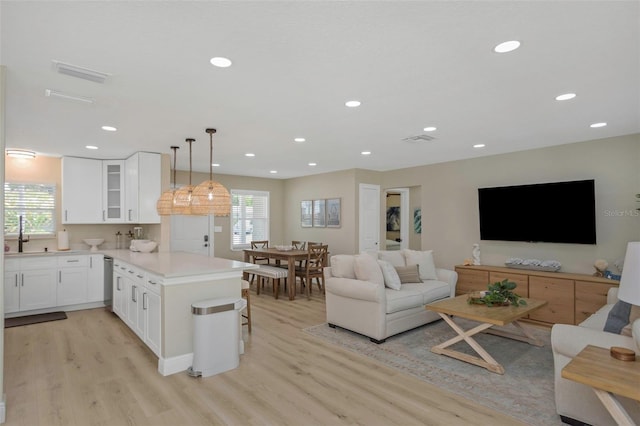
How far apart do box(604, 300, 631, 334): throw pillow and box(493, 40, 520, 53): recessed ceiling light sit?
6.54 feet

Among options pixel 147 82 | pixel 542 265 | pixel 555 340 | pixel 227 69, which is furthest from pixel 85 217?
pixel 542 265

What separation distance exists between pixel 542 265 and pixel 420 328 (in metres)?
2.03

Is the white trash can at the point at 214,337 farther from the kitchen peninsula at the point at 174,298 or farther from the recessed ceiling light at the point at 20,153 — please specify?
the recessed ceiling light at the point at 20,153

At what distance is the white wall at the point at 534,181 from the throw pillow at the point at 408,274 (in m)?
1.58

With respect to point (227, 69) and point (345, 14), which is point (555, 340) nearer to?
point (345, 14)

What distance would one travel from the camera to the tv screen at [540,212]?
4617mm

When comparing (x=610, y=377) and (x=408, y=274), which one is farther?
(x=408, y=274)

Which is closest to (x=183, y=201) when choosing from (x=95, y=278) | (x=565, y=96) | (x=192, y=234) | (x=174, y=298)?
(x=174, y=298)

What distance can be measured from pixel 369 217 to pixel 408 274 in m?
2.75

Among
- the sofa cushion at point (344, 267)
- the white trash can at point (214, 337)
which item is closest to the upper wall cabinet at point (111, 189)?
the white trash can at point (214, 337)

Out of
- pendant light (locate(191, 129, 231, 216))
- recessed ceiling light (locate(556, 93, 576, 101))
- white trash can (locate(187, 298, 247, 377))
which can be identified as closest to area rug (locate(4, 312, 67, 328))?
pendant light (locate(191, 129, 231, 216))

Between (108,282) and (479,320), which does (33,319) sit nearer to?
(108,282)

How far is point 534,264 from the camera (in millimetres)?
5008

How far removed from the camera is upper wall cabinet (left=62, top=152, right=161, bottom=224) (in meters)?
5.36
